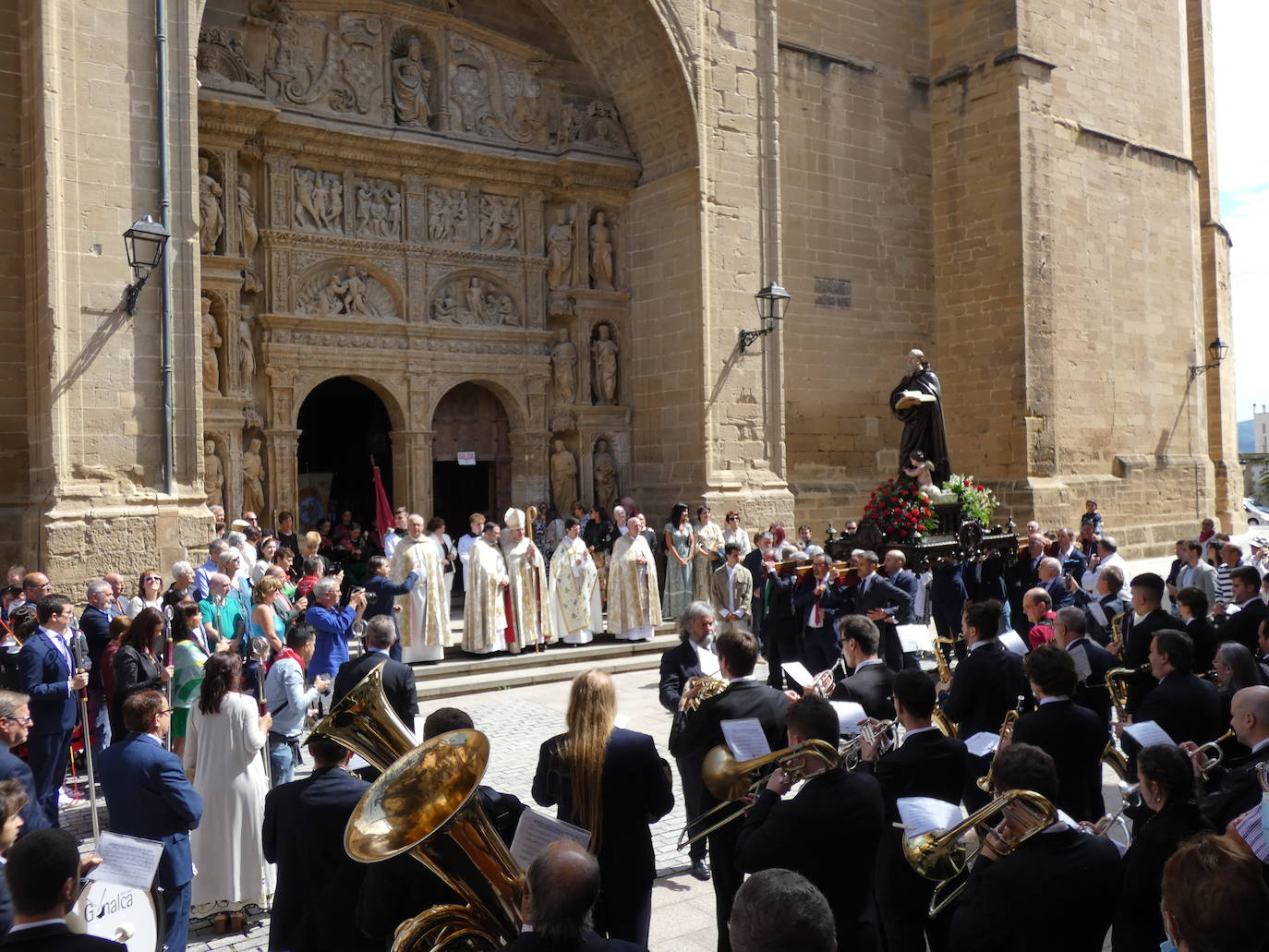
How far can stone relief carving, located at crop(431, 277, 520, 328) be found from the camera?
51.2ft

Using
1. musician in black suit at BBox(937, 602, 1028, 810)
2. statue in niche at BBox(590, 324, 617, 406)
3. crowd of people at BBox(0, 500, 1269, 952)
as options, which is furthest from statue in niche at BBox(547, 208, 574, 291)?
musician in black suit at BBox(937, 602, 1028, 810)

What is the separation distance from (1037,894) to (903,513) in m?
9.82

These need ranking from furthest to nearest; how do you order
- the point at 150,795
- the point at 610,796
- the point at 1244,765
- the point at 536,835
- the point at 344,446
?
the point at 344,446 < the point at 150,795 < the point at 1244,765 < the point at 610,796 < the point at 536,835

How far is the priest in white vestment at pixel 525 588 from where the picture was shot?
1196 cm

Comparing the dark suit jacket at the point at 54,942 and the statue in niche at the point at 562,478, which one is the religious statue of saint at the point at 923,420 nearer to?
the statue in niche at the point at 562,478

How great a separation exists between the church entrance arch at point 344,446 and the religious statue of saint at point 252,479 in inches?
135

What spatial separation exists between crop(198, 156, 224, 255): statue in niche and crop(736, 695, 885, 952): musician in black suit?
39.3ft

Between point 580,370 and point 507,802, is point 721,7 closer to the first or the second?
point 580,370

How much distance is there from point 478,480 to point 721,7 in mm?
8346

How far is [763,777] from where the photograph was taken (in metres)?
3.86

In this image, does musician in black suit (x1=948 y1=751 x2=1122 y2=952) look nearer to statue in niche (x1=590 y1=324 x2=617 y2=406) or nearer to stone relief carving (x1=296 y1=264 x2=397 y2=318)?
stone relief carving (x1=296 y1=264 x2=397 y2=318)

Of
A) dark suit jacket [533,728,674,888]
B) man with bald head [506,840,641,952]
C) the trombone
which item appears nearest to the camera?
man with bald head [506,840,641,952]

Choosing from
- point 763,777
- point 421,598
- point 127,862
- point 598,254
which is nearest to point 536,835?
point 763,777

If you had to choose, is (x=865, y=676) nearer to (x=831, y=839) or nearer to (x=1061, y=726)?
(x=1061, y=726)
